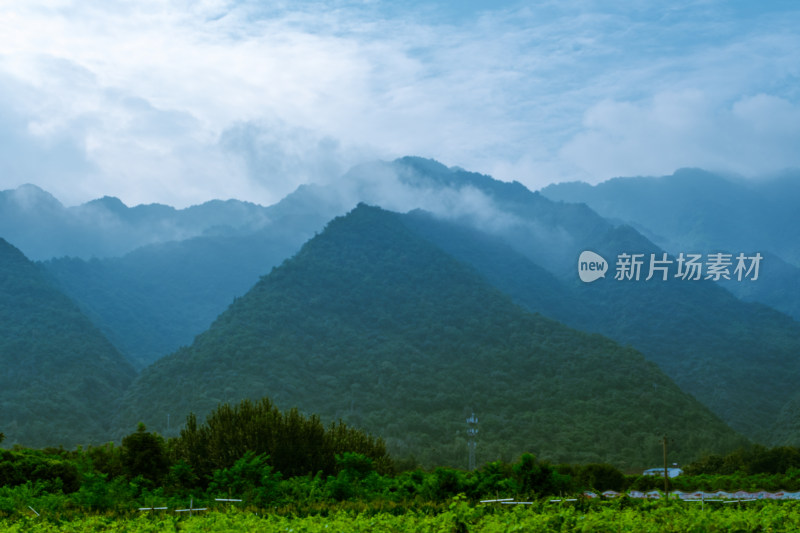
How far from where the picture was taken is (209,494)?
19.0 metres

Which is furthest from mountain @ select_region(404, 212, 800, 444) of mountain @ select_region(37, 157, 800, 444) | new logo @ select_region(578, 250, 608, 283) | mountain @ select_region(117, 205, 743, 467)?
new logo @ select_region(578, 250, 608, 283)

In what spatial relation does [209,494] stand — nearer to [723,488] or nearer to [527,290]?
[723,488]

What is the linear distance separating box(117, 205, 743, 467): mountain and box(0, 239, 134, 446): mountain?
510cm

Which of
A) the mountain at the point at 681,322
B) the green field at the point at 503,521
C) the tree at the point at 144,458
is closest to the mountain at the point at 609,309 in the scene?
the mountain at the point at 681,322

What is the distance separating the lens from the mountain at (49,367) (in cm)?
11188

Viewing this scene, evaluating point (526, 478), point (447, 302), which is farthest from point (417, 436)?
point (526, 478)

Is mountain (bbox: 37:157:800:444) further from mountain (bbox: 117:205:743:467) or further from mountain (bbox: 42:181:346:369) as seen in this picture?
mountain (bbox: 117:205:743:467)

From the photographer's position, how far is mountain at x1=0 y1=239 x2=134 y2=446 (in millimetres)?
111875

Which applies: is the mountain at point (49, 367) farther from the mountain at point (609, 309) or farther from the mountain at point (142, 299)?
the mountain at point (609, 309)

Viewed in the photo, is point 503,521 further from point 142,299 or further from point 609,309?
point 142,299

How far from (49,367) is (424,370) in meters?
53.3

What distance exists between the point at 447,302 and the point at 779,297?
66.6 meters

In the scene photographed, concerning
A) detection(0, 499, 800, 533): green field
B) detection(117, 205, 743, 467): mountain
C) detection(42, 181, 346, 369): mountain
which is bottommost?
detection(0, 499, 800, 533): green field

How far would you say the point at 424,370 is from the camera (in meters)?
127
